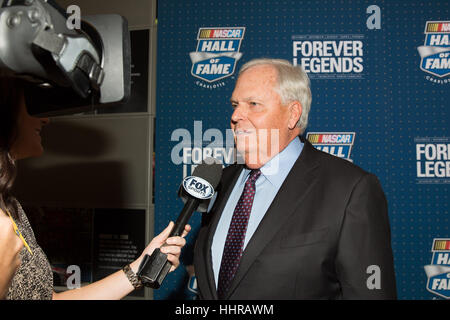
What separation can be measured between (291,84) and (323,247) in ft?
2.21

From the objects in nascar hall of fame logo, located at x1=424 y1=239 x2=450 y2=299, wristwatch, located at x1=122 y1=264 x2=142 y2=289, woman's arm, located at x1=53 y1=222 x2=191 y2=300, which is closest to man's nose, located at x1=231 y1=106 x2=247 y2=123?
woman's arm, located at x1=53 y1=222 x2=191 y2=300

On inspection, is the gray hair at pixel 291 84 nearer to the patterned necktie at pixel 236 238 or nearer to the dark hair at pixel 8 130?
the patterned necktie at pixel 236 238

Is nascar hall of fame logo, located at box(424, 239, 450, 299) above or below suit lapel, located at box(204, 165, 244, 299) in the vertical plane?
below

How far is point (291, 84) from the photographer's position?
1.34 meters

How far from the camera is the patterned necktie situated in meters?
1.16

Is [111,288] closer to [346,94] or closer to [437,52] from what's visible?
[346,94]

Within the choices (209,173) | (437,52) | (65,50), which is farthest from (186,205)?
(437,52)

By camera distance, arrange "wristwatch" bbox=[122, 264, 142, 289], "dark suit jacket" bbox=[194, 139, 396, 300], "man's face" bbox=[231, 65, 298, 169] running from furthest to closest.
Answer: "man's face" bbox=[231, 65, 298, 169]
"wristwatch" bbox=[122, 264, 142, 289]
"dark suit jacket" bbox=[194, 139, 396, 300]

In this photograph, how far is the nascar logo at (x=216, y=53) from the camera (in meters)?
2.17

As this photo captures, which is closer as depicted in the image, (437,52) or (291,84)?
(291,84)

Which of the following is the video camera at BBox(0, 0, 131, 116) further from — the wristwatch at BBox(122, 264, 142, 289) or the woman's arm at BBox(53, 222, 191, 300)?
the wristwatch at BBox(122, 264, 142, 289)

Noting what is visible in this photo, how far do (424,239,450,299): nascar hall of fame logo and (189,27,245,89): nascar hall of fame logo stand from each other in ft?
5.60

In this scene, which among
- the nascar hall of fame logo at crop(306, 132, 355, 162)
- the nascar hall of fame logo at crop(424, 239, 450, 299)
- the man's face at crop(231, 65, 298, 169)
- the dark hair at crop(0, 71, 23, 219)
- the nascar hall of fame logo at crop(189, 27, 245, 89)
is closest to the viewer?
the dark hair at crop(0, 71, 23, 219)
